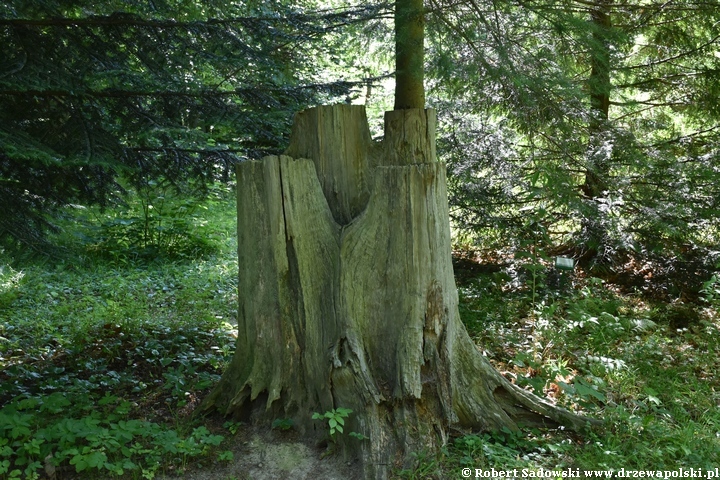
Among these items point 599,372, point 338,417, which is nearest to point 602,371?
point 599,372

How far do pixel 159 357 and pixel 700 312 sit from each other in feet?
19.1

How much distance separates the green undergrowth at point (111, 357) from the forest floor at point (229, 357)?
0.02 metres

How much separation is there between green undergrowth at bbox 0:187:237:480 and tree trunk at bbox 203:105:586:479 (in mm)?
578

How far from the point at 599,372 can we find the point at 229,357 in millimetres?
3281

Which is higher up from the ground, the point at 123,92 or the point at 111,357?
the point at 123,92

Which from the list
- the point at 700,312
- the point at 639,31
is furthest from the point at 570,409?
the point at 639,31

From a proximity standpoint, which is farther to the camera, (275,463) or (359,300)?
(359,300)

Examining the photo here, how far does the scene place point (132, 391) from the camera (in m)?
4.74

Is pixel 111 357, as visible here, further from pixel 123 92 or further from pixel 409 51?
pixel 409 51

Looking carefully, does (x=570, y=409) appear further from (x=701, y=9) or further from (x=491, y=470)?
(x=701, y=9)

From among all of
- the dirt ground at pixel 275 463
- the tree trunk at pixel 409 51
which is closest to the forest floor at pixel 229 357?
the dirt ground at pixel 275 463

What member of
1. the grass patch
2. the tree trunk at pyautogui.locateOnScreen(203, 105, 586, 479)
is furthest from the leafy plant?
the grass patch

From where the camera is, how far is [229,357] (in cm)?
548

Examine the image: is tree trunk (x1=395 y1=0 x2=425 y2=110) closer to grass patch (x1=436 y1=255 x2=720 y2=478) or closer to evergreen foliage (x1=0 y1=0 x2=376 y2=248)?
evergreen foliage (x1=0 y1=0 x2=376 y2=248)
